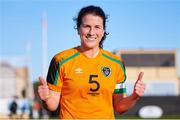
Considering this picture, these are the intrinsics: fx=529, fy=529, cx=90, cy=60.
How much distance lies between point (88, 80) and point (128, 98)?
15.8 inches

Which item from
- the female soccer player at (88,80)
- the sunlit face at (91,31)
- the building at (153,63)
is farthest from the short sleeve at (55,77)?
the building at (153,63)

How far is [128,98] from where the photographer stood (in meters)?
4.43

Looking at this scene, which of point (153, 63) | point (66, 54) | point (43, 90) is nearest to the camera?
point (43, 90)

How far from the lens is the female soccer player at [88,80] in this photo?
424cm

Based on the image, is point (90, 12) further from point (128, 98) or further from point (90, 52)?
point (128, 98)

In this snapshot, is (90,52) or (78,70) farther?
(90,52)

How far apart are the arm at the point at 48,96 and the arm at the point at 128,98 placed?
501mm

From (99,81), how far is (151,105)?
27433 mm

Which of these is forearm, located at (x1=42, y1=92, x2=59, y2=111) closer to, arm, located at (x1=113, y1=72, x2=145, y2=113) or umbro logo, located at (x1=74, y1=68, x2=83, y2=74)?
umbro logo, located at (x1=74, y1=68, x2=83, y2=74)

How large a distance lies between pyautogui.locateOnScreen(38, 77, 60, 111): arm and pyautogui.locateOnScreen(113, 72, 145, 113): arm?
50 cm

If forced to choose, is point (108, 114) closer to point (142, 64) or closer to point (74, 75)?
point (74, 75)

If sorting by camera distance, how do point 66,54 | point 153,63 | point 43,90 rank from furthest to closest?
point 153,63, point 66,54, point 43,90

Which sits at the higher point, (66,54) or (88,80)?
(66,54)

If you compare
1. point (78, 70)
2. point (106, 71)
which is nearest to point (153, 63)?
point (106, 71)
